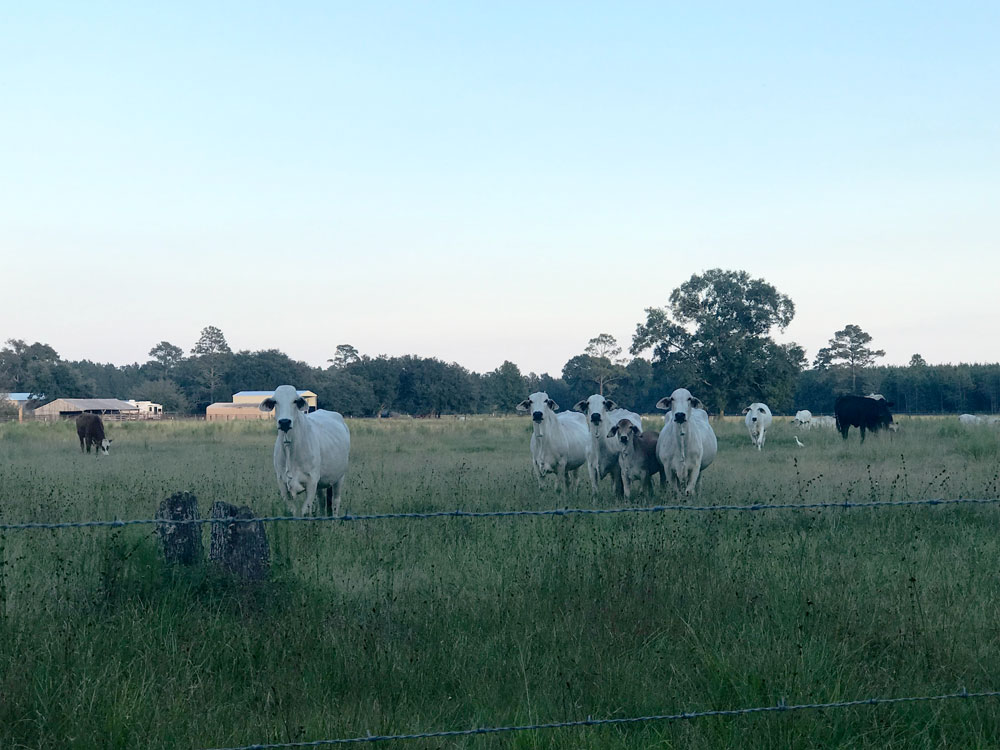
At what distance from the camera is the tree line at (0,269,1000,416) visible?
192 ft

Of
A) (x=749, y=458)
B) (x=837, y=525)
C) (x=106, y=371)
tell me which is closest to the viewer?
(x=837, y=525)

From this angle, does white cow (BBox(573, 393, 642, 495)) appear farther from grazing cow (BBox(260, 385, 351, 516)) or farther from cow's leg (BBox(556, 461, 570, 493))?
grazing cow (BBox(260, 385, 351, 516))

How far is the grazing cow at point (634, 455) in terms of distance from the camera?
1451 cm

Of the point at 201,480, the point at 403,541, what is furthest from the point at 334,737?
the point at 201,480

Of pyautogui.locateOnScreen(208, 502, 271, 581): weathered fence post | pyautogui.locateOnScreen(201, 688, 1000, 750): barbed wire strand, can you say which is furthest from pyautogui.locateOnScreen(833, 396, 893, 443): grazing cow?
pyautogui.locateOnScreen(201, 688, 1000, 750): barbed wire strand

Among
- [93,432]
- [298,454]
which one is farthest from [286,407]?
[93,432]

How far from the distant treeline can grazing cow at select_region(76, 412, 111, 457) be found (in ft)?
159

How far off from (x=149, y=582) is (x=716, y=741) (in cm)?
426

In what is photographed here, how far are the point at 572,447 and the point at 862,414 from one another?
20.0 meters

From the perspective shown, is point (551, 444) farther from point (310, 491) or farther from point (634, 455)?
point (310, 491)

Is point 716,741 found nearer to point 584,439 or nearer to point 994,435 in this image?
point 584,439

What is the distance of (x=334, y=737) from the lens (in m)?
4.32

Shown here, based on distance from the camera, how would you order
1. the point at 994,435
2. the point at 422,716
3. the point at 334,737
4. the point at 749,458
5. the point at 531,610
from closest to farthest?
the point at 334,737
the point at 422,716
the point at 531,610
the point at 749,458
the point at 994,435

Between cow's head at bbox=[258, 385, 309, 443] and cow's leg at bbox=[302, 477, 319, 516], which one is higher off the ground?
cow's head at bbox=[258, 385, 309, 443]
